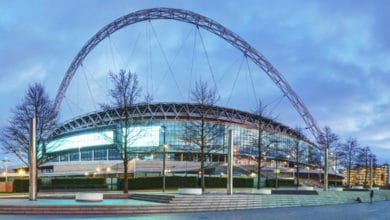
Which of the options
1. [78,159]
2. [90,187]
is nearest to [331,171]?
[78,159]

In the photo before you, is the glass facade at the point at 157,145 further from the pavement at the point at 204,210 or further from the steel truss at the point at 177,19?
the pavement at the point at 204,210

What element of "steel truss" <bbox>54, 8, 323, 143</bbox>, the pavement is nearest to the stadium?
"steel truss" <bbox>54, 8, 323, 143</bbox>

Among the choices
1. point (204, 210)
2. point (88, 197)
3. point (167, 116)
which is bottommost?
point (204, 210)

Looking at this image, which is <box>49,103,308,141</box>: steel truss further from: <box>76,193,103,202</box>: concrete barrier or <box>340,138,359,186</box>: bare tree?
<box>76,193,103,202</box>: concrete barrier

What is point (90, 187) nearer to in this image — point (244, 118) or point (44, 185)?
point (44, 185)

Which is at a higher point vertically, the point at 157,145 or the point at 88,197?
the point at 157,145

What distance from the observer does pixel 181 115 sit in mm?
139625

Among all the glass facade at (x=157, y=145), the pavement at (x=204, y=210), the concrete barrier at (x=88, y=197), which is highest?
the glass facade at (x=157, y=145)

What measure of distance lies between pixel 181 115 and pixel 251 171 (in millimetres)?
30546

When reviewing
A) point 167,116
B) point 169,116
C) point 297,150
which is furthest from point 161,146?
point 297,150

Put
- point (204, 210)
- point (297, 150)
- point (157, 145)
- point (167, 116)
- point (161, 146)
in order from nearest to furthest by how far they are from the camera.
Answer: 1. point (204, 210)
2. point (297, 150)
3. point (161, 146)
4. point (157, 145)
5. point (167, 116)

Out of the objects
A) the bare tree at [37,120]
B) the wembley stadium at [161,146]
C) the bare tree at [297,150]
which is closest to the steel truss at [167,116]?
the wembley stadium at [161,146]

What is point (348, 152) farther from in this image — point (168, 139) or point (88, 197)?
point (88, 197)

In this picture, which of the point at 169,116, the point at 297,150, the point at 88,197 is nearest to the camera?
the point at 88,197
